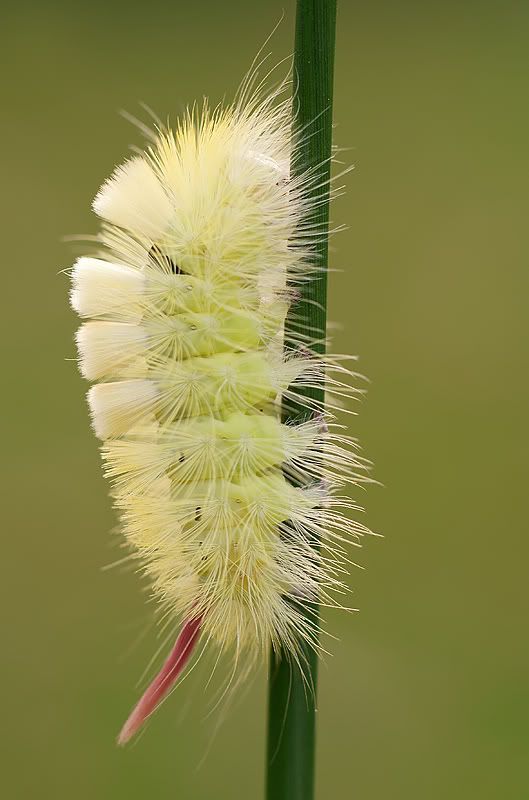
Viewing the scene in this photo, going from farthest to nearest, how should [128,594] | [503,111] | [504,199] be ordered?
[503,111] → [504,199] → [128,594]

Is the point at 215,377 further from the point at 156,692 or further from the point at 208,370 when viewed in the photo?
the point at 156,692

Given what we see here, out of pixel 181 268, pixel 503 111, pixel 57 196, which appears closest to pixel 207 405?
pixel 181 268

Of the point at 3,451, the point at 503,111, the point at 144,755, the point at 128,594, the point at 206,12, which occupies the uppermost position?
the point at 206,12

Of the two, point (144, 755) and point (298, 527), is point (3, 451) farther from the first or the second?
point (298, 527)

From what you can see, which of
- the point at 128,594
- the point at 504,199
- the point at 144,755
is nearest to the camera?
the point at 144,755

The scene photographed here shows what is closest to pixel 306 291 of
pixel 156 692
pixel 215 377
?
pixel 215 377
